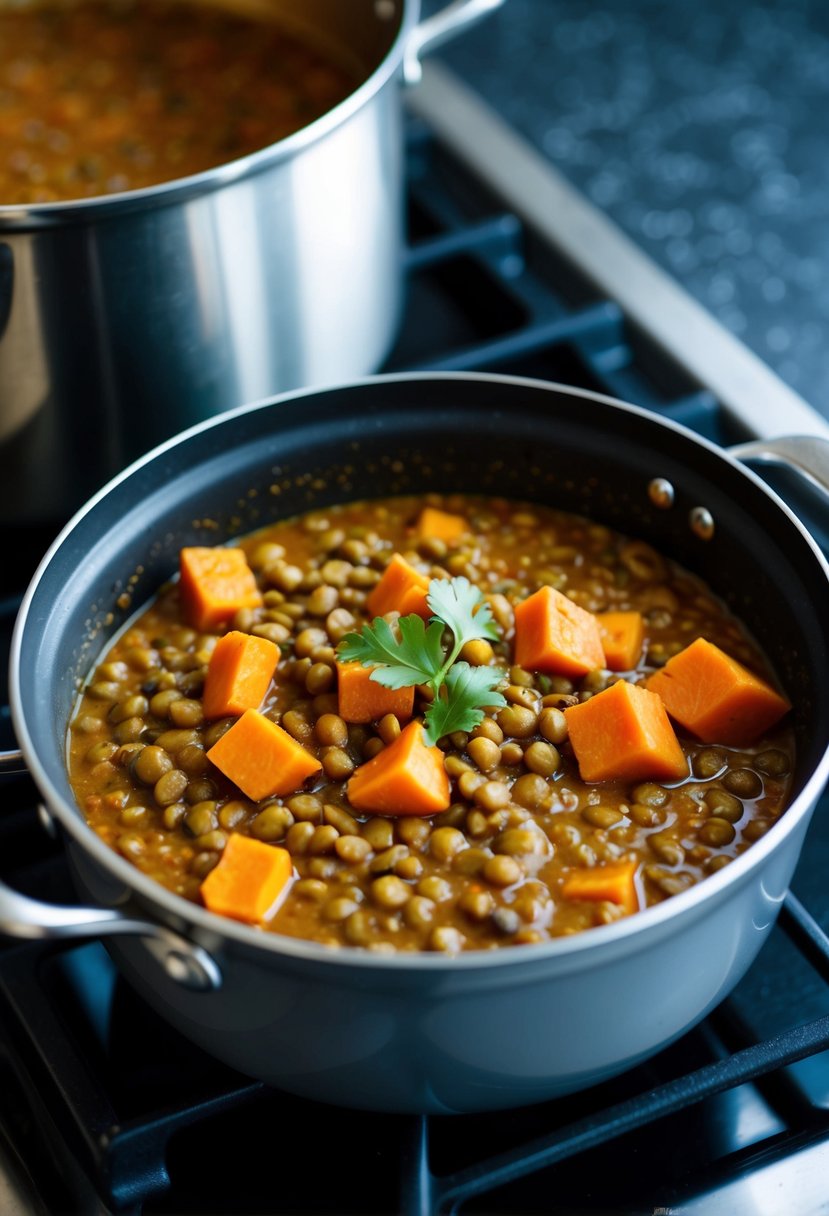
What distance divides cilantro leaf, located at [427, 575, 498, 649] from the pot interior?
30 cm

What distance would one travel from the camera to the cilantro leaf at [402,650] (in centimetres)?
153

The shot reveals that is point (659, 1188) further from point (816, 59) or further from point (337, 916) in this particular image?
point (816, 59)

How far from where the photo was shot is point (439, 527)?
1878 millimetres

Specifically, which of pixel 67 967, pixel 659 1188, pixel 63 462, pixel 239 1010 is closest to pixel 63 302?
pixel 63 462

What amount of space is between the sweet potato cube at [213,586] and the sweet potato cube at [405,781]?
34cm

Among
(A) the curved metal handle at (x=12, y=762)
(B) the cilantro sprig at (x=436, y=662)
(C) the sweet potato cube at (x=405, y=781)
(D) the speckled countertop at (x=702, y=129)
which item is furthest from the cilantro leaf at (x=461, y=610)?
(D) the speckled countertop at (x=702, y=129)

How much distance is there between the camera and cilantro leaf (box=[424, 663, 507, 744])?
1517 millimetres

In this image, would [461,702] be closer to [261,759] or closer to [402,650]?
[402,650]

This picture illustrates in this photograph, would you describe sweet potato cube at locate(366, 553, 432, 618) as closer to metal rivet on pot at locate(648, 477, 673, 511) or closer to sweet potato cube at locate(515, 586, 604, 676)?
sweet potato cube at locate(515, 586, 604, 676)

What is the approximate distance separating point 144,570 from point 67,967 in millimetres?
493

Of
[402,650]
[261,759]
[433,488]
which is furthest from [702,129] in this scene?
[261,759]

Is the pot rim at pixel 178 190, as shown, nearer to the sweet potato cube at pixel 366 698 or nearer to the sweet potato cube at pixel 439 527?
the sweet potato cube at pixel 439 527

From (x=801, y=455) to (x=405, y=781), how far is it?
577 mm

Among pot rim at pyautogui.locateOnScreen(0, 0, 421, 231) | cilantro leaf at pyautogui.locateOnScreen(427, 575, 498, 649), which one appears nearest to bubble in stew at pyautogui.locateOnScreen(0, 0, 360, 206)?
pot rim at pyautogui.locateOnScreen(0, 0, 421, 231)
